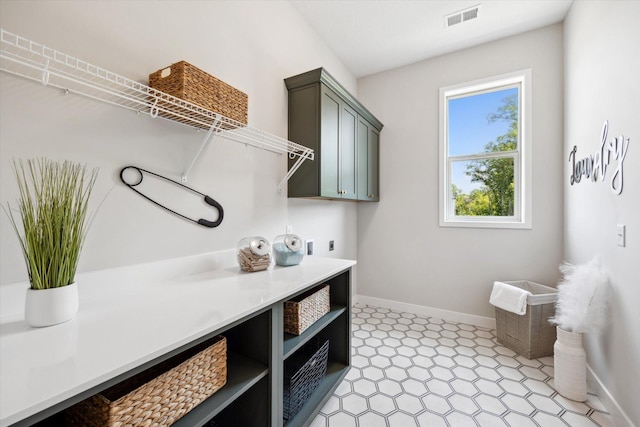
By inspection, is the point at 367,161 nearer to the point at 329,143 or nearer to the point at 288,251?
→ the point at 329,143

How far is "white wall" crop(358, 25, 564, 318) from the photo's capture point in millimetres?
2547

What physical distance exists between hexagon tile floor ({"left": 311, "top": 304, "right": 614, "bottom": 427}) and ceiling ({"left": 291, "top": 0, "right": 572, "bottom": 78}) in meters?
2.78

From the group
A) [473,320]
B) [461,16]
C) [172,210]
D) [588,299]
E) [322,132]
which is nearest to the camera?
[172,210]

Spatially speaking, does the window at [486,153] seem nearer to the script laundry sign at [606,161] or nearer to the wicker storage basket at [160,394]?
the script laundry sign at [606,161]

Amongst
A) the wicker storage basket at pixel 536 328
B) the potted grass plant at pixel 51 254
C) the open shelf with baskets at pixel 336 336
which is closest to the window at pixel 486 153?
the wicker storage basket at pixel 536 328

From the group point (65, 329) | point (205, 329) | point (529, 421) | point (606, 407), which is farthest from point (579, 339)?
point (65, 329)

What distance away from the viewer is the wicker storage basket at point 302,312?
141 cm

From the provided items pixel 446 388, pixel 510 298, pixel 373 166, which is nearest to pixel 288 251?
pixel 446 388

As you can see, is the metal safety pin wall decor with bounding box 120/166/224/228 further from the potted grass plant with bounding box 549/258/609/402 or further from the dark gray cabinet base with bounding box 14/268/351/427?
the potted grass plant with bounding box 549/258/609/402

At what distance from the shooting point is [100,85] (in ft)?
3.64

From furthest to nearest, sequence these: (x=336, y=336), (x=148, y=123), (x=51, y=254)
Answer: (x=336, y=336)
(x=148, y=123)
(x=51, y=254)

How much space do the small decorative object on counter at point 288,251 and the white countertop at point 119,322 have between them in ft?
0.55

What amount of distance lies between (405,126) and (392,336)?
2191 mm

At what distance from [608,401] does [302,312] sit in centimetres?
184
